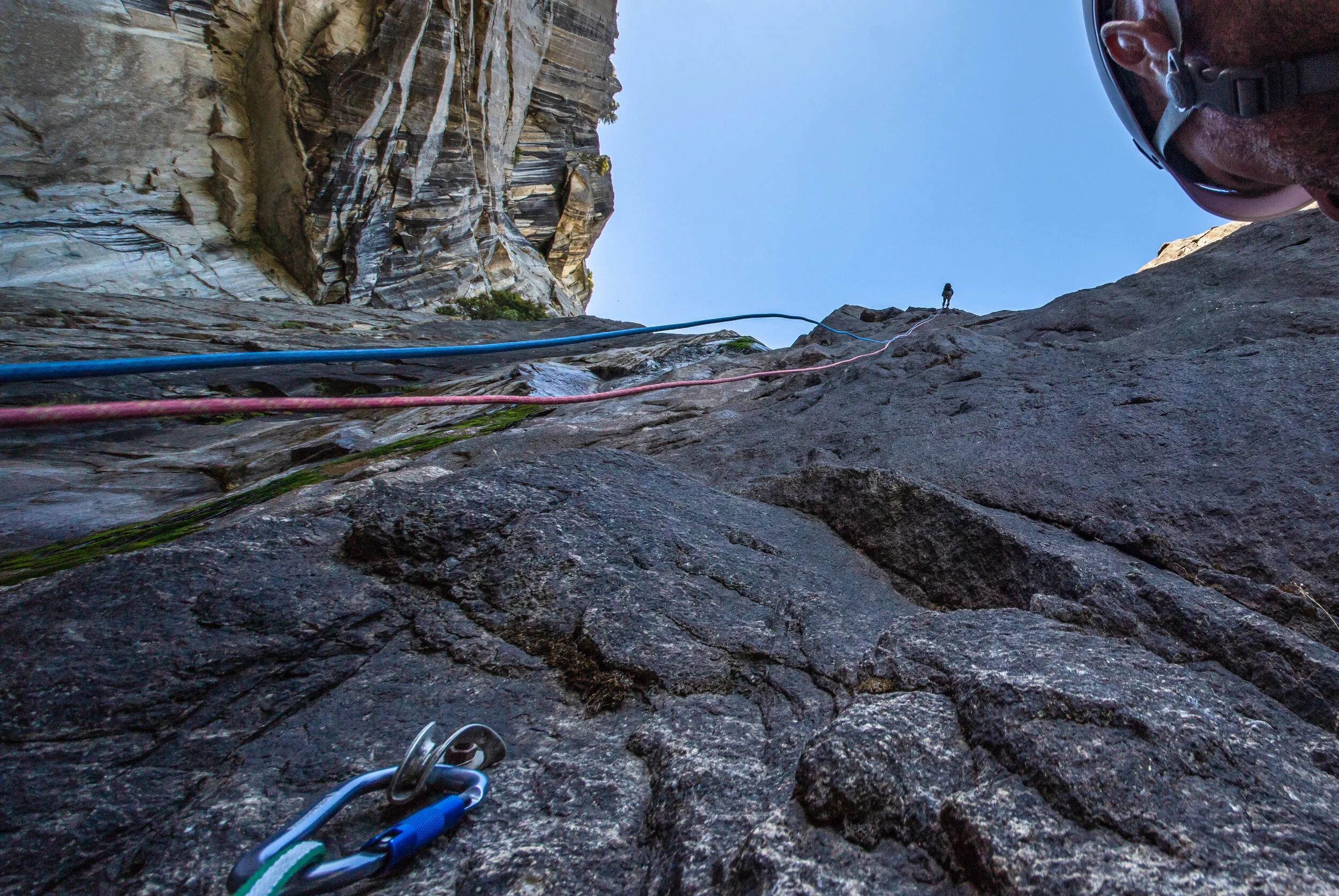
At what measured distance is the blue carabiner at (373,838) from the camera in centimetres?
95

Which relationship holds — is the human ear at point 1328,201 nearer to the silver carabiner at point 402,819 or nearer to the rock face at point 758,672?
the rock face at point 758,672

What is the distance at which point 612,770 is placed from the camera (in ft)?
4.27

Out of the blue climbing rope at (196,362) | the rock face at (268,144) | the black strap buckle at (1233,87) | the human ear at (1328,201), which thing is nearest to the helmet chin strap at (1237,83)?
the black strap buckle at (1233,87)

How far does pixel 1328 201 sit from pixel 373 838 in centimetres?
216

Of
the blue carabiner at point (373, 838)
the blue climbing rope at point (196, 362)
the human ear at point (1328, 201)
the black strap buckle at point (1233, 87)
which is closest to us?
the blue carabiner at point (373, 838)

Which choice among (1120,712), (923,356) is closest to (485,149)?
(923,356)

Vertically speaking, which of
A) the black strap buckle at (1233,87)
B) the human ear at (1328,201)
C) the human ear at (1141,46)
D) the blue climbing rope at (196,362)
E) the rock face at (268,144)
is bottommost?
the blue climbing rope at (196,362)

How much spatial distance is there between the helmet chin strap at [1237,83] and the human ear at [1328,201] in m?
0.24

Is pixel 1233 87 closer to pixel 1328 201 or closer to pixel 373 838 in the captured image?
pixel 1328 201

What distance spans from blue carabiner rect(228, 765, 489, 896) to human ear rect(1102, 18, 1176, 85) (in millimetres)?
1979

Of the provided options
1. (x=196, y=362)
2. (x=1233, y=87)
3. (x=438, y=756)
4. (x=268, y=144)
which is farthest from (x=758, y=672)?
(x=268, y=144)

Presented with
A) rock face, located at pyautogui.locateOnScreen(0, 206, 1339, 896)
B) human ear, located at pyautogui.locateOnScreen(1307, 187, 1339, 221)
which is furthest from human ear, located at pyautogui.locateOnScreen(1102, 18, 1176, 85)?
rock face, located at pyautogui.locateOnScreen(0, 206, 1339, 896)

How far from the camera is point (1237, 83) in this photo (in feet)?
3.73

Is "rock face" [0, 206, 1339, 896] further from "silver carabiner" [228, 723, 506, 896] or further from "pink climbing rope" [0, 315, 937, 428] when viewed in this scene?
"pink climbing rope" [0, 315, 937, 428]
